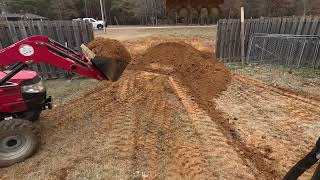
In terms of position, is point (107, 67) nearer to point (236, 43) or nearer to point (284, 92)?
point (284, 92)

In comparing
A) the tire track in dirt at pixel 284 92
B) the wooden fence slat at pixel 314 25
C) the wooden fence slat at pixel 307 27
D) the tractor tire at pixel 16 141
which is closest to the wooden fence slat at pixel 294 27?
the wooden fence slat at pixel 307 27

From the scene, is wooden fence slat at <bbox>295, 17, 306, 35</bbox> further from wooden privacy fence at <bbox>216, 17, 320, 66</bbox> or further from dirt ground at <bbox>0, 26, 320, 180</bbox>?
dirt ground at <bbox>0, 26, 320, 180</bbox>

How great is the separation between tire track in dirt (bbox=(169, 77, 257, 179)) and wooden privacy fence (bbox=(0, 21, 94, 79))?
5.85 m

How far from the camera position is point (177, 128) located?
6.21m

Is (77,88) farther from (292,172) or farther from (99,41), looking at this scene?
(292,172)

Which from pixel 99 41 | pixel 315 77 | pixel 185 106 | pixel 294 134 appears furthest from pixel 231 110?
pixel 99 41

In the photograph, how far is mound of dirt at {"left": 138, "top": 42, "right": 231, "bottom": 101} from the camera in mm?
9133

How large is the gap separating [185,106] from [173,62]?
4789 mm

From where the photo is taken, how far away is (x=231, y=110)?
731cm

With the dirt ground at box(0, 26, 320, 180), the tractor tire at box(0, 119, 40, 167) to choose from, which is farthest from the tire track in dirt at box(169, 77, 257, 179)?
the tractor tire at box(0, 119, 40, 167)

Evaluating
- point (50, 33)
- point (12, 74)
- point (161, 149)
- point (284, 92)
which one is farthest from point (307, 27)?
point (12, 74)

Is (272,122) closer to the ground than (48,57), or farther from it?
closer to the ground

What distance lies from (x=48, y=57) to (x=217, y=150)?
328 centimetres

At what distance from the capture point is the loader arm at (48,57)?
501 centimetres
